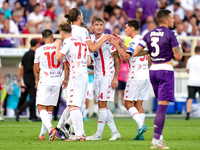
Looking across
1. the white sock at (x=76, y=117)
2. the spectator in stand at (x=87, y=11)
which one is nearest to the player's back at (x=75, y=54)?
the white sock at (x=76, y=117)

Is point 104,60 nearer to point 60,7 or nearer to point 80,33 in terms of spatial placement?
point 80,33

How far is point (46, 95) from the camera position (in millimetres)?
10469

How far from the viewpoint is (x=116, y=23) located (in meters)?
23.7

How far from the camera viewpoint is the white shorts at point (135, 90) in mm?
10938

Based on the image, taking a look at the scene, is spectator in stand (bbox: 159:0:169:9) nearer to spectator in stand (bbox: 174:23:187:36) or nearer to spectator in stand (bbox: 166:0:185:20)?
spectator in stand (bbox: 166:0:185:20)

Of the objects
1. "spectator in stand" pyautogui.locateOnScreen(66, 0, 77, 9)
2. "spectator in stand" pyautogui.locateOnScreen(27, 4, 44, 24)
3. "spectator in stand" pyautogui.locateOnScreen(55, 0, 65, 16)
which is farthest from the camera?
"spectator in stand" pyautogui.locateOnScreen(66, 0, 77, 9)

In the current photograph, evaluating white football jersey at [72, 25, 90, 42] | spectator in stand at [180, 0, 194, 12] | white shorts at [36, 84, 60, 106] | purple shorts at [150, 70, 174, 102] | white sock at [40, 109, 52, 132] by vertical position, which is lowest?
white sock at [40, 109, 52, 132]

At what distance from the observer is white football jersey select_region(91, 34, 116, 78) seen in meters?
10.4

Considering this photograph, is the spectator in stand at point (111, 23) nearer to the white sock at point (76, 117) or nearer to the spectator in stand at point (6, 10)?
the spectator in stand at point (6, 10)

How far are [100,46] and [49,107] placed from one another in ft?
5.63

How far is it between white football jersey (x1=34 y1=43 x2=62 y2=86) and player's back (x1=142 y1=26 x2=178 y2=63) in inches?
101

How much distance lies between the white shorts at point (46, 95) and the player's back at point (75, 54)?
1021 millimetres

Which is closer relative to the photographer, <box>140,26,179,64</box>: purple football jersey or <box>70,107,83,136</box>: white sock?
<box>140,26,179,64</box>: purple football jersey

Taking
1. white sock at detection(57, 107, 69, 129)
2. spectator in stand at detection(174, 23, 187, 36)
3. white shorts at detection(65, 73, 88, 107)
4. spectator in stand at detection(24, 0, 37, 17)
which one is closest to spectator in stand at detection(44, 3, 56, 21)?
spectator in stand at detection(24, 0, 37, 17)
